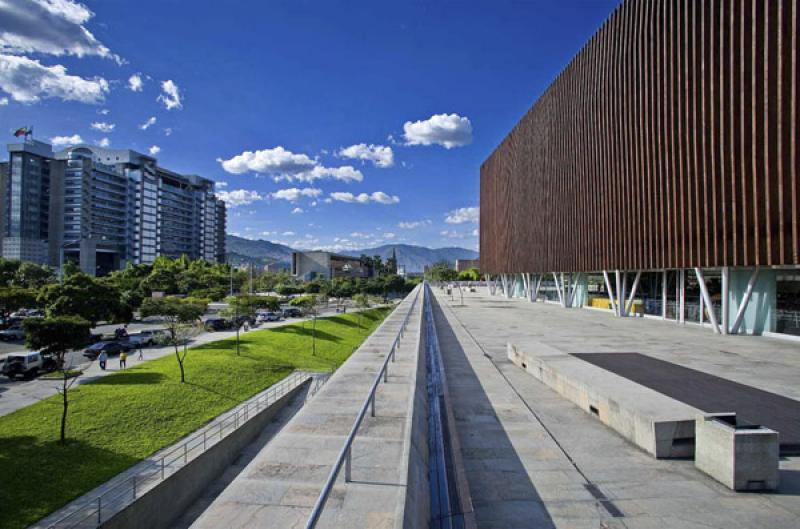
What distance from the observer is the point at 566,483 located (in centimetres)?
705

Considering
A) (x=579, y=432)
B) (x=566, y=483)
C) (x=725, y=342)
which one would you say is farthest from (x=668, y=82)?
(x=566, y=483)

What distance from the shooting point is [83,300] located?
22984mm

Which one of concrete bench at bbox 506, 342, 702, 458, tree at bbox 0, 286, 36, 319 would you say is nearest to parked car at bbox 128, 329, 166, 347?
tree at bbox 0, 286, 36, 319

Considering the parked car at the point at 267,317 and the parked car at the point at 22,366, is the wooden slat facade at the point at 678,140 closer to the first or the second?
the parked car at the point at 267,317

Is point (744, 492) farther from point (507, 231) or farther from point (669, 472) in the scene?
point (507, 231)

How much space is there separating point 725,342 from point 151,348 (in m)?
31.9

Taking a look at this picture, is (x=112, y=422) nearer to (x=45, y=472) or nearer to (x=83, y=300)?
(x=45, y=472)

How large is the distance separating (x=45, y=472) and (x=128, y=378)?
6752mm

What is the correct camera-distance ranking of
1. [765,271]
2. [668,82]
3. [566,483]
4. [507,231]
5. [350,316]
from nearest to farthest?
[566,483] → [765,271] → [668,82] → [350,316] → [507,231]

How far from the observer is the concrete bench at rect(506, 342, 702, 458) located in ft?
25.4

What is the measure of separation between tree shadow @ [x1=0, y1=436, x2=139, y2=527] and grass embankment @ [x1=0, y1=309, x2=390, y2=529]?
2 centimetres

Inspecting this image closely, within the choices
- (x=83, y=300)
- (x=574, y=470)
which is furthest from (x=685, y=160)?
(x=83, y=300)

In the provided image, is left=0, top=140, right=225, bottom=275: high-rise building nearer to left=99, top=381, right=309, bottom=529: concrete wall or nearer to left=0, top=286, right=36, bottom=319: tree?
left=0, top=286, right=36, bottom=319: tree

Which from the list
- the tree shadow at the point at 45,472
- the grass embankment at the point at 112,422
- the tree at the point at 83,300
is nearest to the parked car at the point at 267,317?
the tree at the point at 83,300
